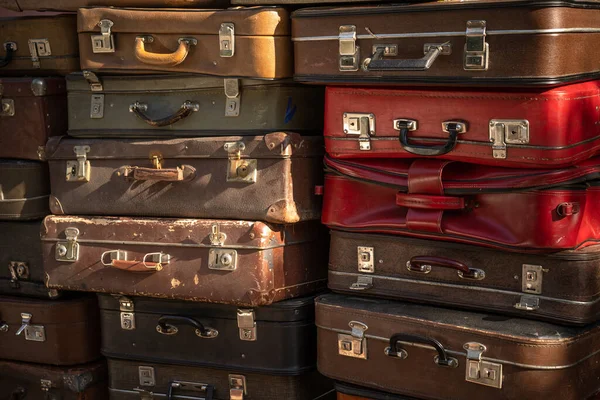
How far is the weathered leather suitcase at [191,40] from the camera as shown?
384 cm

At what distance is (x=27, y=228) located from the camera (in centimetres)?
470

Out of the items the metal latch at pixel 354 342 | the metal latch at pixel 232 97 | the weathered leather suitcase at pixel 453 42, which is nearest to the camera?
the weathered leather suitcase at pixel 453 42

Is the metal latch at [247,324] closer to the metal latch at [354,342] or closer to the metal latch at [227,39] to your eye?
the metal latch at [354,342]

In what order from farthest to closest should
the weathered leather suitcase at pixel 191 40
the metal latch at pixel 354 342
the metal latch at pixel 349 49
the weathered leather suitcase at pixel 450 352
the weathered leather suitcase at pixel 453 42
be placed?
the weathered leather suitcase at pixel 191 40 < the metal latch at pixel 354 342 < the metal latch at pixel 349 49 < the weathered leather suitcase at pixel 450 352 < the weathered leather suitcase at pixel 453 42

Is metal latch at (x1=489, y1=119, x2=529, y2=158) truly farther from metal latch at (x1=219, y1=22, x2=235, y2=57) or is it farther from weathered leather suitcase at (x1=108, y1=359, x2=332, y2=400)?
weathered leather suitcase at (x1=108, y1=359, x2=332, y2=400)

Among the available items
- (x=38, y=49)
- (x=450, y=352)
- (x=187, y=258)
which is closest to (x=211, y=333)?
(x=187, y=258)

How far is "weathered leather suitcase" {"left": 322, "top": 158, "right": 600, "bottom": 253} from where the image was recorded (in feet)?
10.9

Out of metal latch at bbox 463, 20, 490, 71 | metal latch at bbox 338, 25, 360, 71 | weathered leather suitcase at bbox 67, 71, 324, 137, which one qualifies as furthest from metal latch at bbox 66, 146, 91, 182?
metal latch at bbox 463, 20, 490, 71

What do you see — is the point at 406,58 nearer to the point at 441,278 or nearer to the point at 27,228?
the point at 441,278

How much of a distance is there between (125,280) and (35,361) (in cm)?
92

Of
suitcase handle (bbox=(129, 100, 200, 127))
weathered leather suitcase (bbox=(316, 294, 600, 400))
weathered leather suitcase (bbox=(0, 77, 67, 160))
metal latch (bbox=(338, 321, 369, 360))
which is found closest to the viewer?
→ weathered leather suitcase (bbox=(316, 294, 600, 400))

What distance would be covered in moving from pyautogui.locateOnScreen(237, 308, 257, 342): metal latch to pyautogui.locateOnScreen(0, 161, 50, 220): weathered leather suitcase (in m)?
1.26

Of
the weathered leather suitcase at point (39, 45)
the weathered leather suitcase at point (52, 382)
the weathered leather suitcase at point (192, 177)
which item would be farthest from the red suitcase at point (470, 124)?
the weathered leather suitcase at point (52, 382)

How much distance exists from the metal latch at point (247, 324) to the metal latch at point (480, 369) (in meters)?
1.03
